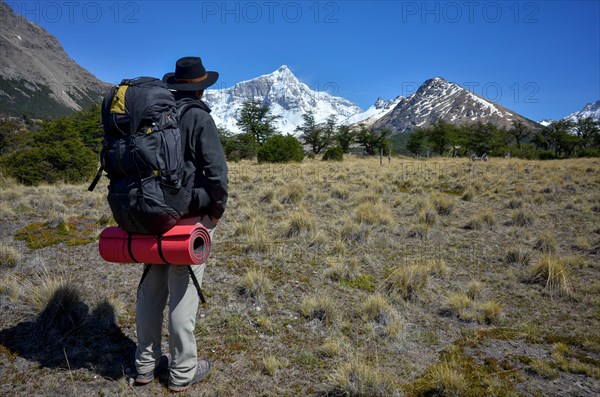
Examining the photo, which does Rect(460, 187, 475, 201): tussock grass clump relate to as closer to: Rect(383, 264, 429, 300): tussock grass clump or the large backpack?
Rect(383, 264, 429, 300): tussock grass clump

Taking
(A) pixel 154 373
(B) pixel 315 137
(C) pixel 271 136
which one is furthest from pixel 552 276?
(B) pixel 315 137

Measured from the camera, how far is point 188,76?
2.58 metres

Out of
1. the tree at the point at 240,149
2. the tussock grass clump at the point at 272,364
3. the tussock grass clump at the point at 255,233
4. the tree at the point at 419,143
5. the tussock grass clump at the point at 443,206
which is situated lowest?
the tussock grass clump at the point at 272,364

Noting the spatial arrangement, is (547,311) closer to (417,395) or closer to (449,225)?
(417,395)

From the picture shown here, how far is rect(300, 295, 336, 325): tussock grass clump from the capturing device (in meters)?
3.71

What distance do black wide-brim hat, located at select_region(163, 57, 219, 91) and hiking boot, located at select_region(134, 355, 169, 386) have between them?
2.21 meters

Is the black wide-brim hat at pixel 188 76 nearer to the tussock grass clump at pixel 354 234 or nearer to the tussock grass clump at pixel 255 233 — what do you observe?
the tussock grass clump at pixel 255 233

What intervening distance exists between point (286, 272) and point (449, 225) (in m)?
4.74

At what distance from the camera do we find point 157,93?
2232 millimetres

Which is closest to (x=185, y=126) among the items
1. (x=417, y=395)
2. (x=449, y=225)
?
(x=417, y=395)

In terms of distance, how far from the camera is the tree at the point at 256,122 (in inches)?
1903

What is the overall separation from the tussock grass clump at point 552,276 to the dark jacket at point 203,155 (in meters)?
4.70

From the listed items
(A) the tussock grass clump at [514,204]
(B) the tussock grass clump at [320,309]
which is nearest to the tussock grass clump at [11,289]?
(B) the tussock grass clump at [320,309]

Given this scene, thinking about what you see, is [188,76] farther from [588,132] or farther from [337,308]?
[588,132]
